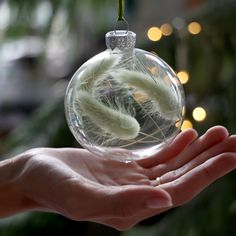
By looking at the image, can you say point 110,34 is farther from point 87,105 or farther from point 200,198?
point 200,198

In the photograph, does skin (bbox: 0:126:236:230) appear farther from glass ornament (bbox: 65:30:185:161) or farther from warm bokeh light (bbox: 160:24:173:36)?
warm bokeh light (bbox: 160:24:173:36)

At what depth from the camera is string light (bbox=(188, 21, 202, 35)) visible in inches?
45.0

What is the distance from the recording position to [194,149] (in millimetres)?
646

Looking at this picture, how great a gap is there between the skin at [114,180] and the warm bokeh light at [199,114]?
50 cm

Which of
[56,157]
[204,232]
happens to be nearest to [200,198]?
[204,232]

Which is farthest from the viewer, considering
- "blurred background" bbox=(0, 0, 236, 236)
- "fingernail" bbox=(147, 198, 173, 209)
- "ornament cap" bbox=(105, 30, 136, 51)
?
"blurred background" bbox=(0, 0, 236, 236)

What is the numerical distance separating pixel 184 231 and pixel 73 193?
63 centimetres

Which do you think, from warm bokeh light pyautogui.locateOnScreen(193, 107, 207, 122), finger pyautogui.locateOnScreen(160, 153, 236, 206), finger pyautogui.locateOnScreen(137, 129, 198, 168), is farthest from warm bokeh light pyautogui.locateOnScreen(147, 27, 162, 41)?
finger pyautogui.locateOnScreen(160, 153, 236, 206)

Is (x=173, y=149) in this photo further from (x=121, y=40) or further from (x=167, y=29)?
(x=167, y=29)

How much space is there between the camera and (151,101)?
56 cm

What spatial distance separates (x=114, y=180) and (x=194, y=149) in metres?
0.09

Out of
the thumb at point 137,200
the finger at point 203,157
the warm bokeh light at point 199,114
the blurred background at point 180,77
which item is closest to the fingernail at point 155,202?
the thumb at point 137,200

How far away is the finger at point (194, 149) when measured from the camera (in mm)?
627

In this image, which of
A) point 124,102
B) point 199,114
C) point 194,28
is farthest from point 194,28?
point 124,102
